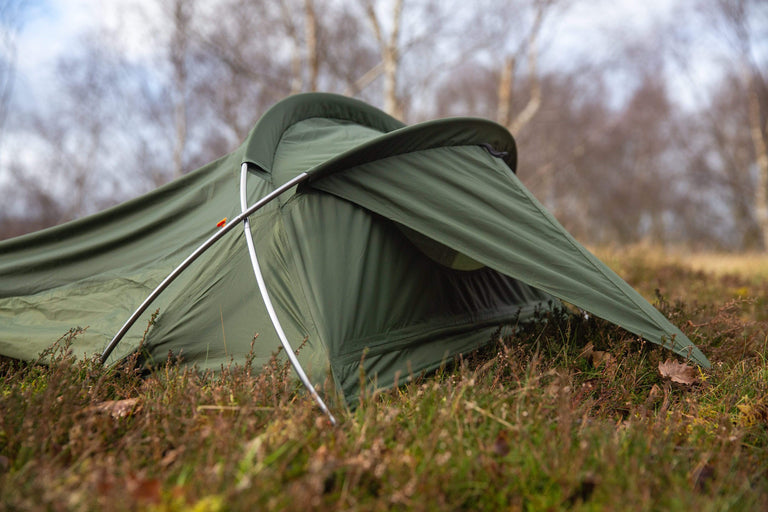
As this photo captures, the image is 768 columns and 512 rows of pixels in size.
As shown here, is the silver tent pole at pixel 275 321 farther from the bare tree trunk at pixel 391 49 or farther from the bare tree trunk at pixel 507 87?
the bare tree trunk at pixel 507 87

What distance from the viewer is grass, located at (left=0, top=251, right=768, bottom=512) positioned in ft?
5.09

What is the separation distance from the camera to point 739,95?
16.7 meters

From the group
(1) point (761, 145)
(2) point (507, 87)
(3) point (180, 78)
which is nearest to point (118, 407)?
(2) point (507, 87)

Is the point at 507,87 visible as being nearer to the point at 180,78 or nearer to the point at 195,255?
the point at 180,78

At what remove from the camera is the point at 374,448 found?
1738 millimetres

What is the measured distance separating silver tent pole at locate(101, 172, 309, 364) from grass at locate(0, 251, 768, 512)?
217 mm

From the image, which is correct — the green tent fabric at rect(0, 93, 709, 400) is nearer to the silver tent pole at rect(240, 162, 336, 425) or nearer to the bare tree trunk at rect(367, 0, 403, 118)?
the silver tent pole at rect(240, 162, 336, 425)

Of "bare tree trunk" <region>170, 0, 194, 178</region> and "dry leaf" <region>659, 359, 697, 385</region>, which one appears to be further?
"bare tree trunk" <region>170, 0, 194, 178</region>

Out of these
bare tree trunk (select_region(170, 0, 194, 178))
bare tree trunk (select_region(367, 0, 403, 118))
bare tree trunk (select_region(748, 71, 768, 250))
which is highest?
bare tree trunk (select_region(170, 0, 194, 178))

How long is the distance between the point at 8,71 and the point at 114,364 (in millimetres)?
7898

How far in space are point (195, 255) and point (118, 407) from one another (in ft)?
2.46

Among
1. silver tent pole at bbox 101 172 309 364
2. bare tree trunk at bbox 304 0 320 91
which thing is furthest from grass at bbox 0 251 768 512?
bare tree trunk at bbox 304 0 320 91

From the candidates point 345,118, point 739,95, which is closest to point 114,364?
point 345,118

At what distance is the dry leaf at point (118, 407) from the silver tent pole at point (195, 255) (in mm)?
620
